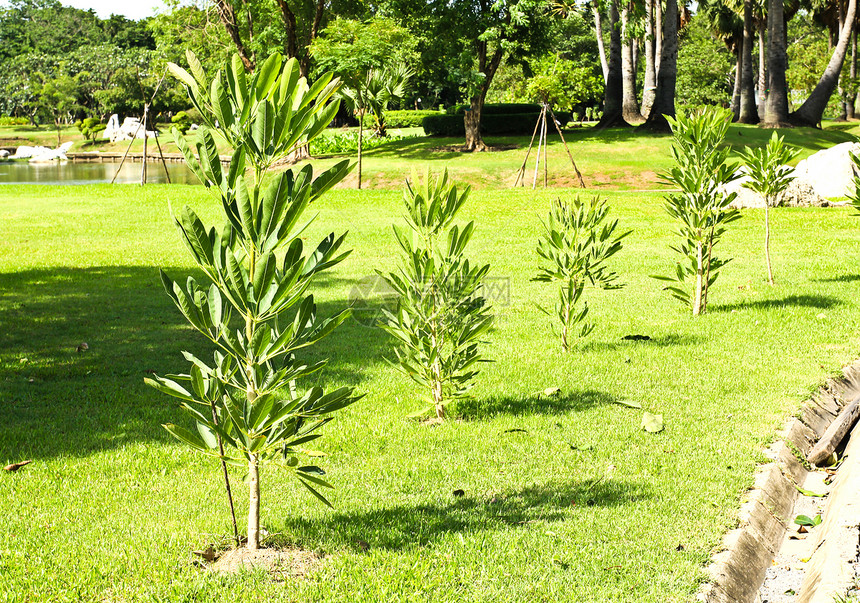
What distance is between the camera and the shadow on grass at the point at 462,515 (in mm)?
3703

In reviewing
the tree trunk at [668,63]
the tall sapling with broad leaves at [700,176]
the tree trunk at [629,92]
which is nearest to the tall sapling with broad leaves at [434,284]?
the tall sapling with broad leaves at [700,176]

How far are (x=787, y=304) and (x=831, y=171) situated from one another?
34.0 ft

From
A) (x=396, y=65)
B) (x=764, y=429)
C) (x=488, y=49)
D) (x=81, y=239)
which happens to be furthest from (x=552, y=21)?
(x=764, y=429)

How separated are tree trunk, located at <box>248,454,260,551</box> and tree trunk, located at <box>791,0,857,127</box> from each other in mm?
29245

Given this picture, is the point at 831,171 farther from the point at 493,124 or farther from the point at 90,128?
the point at 90,128

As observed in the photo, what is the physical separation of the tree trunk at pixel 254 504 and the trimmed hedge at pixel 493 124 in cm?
2993

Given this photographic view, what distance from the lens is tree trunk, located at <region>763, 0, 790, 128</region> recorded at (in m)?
26.3

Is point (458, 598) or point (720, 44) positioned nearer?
point (458, 598)

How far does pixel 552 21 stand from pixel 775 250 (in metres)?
15.7

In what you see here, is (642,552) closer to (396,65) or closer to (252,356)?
(252,356)

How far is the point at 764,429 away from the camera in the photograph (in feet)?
17.5

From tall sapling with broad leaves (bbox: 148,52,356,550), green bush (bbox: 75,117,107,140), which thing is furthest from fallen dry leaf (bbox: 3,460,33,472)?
green bush (bbox: 75,117,107,140)

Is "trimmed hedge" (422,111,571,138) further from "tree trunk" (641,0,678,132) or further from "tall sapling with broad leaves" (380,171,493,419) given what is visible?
"tall sapling with broad leaves" (380,171,493,419)

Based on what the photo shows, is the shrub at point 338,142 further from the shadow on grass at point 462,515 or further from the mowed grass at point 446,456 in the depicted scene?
the shadow on grass at point 462,515
